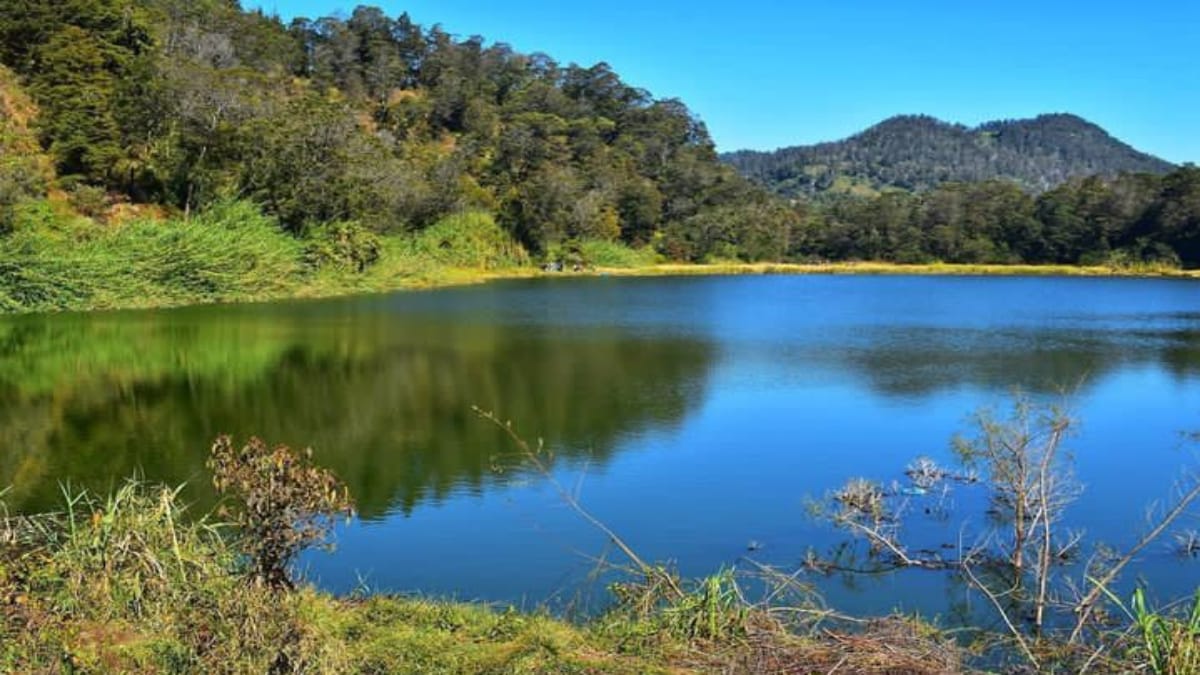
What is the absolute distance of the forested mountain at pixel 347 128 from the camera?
139 feet

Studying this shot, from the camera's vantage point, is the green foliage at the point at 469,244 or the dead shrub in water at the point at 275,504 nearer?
the dead shrub in water at the point at 275,504

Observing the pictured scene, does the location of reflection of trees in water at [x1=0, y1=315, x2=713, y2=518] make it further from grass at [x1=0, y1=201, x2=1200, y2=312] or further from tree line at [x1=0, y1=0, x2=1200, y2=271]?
tree line at [x1=0, y1=0, x2=1200, y2=271]

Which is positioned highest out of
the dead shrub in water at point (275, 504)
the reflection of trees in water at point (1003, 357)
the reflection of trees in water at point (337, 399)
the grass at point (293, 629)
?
the dead shrub in water at point (275, 504)

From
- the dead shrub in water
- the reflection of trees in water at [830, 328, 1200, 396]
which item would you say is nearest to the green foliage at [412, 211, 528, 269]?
the reflection of trees in water at [830, 328, 1200, 396]

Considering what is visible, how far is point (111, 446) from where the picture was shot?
13148 mm

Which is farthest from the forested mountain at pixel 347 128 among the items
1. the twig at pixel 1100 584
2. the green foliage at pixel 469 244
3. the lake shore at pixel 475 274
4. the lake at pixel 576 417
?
the twig at pixel 1100 584

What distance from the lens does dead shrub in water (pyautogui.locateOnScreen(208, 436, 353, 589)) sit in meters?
5.70

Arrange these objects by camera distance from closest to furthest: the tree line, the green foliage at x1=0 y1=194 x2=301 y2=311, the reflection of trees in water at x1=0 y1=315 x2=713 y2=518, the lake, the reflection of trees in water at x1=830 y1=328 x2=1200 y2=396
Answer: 1. the lake
2. the reflection of trees in water at x1=0 y1=315 x2=713 y2=518
3. the reflection of trees in water at x1=830 y1=328 x2=1200 y2=396
4. the green foliage at x1=0 y1=194 x2=301 y2=311
5. the tree line

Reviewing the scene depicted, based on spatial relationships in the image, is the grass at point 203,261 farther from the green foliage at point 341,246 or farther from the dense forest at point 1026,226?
the dense forest at point 1026,226

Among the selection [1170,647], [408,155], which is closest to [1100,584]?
[1170,647]

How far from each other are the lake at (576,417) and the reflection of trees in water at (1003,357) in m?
0.12

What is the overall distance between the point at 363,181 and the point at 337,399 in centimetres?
3082

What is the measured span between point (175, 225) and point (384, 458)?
26398 millimetres

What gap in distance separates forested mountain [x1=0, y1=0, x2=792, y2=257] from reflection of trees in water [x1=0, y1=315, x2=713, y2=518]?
13771 millimetres
